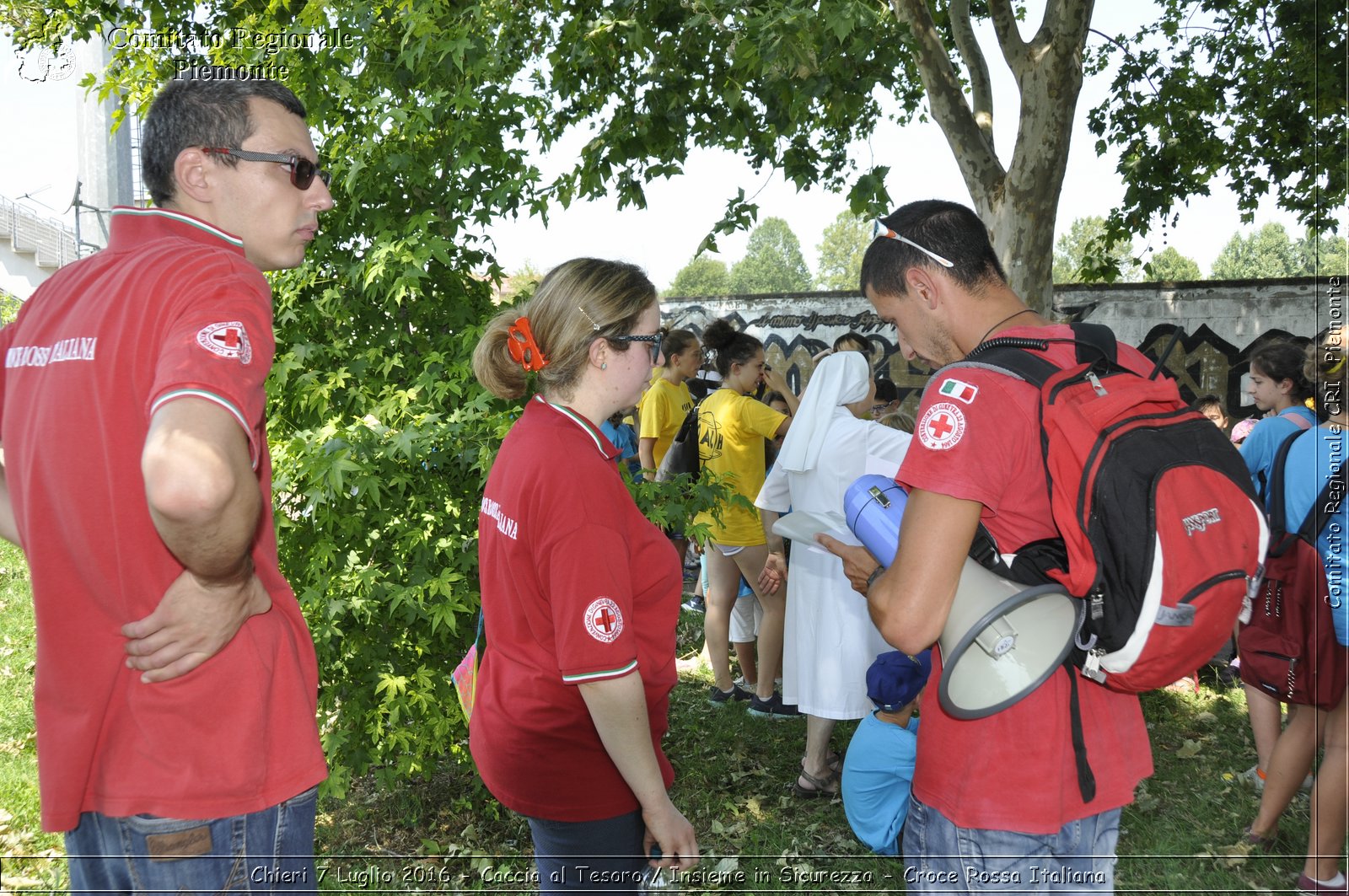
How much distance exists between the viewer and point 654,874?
2217 millimetres

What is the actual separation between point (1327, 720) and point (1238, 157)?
26.6 feet

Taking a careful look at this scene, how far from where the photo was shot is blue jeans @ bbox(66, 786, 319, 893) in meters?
1.49

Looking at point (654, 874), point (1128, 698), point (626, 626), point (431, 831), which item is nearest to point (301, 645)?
point (626, 626)

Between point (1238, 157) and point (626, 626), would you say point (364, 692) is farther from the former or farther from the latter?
point (1238, 157)

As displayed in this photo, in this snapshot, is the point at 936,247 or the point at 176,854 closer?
the point at 176,854

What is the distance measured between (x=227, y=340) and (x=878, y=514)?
4.09 ft

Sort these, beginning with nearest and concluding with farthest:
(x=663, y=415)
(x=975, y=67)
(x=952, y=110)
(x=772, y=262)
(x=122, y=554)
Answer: (x=122, y=554)
(x=952, y=110)
(x=663, y=415)
(x=975, y=67)
(x=772, y=262)

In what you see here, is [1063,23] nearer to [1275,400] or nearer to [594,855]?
[1275,400]

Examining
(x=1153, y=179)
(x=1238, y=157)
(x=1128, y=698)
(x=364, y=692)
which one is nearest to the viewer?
(x=1128, y=698)

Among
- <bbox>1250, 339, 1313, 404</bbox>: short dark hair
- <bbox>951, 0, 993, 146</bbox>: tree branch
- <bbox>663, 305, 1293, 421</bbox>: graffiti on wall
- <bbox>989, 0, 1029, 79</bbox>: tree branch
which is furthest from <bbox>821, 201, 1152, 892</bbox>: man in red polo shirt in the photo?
<bbox>663, 305, 1293, 421</bbox>: graffiti on wall

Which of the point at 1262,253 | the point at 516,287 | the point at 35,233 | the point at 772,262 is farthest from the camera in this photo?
the point at 772,262

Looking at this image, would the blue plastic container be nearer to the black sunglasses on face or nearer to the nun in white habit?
the black sunglasses on face

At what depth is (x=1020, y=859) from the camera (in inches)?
71.4

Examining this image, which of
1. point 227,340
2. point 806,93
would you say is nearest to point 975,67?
point 806,93
